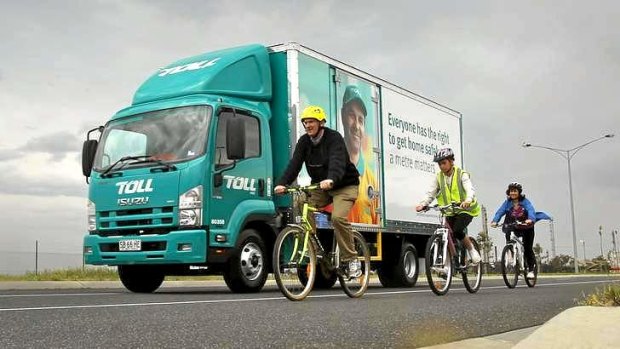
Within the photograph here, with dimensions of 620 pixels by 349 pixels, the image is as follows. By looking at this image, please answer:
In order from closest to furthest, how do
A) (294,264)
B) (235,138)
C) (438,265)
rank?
(294,264), (438,265), (235,138)

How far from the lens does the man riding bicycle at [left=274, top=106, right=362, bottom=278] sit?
27.1 feet

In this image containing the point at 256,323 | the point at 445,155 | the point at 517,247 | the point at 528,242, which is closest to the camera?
the point at 256,323

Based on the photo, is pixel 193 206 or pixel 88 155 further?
pixel 88 155

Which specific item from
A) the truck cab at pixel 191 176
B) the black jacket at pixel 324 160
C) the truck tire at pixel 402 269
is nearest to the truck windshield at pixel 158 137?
the truck cab at pixel 191 176

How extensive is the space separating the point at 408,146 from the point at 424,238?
1.95 m

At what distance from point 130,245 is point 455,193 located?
4458 millimetres

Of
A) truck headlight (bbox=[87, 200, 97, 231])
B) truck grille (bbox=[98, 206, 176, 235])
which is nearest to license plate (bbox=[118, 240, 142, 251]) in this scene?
truck grille (bbox=[98, 206, 176, 235])

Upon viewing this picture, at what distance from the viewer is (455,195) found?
10016 mm

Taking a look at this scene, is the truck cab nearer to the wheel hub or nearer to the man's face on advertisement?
the wheel hub

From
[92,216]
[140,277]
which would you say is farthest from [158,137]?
[140,277]

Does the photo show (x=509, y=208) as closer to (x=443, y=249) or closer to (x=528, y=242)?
(x=528, y=242)

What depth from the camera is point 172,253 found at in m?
9.31

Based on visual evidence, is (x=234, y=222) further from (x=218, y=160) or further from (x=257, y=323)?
(x=257, y=323)

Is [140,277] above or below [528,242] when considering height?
below
